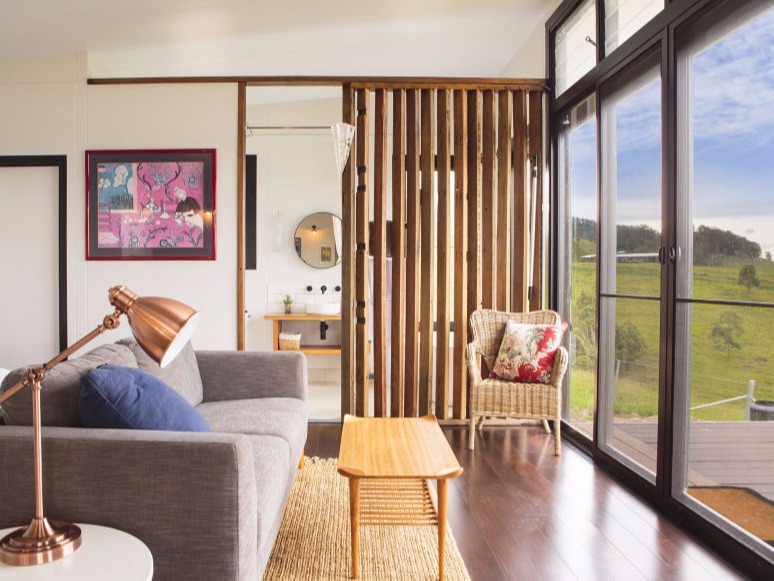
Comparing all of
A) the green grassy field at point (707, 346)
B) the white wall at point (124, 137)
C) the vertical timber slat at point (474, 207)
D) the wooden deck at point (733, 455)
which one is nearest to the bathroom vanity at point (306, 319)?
the white wall at point (124, 137)

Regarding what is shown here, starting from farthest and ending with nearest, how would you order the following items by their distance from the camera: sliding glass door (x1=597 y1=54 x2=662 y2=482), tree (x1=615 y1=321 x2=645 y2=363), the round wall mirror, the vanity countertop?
the round wall mirror, the vanity countertop, tree (x1=615 y1=321 x2=645 y2=363), sliding glass door (x1=597 y1=54 x2=662 y2=482)

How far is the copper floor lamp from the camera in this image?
1.17 meters

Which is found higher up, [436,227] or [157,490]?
[436,227]

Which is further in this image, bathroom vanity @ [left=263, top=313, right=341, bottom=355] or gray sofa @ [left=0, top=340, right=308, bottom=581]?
bathroom vanity @ [left=263, top=313, right=341, bottom=355]

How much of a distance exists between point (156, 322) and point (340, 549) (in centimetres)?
141

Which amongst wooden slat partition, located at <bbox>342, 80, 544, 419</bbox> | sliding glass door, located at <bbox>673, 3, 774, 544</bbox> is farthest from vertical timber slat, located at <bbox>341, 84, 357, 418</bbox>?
sliding glass door, located at <bbox>673, 3, 774, 544</bbox>

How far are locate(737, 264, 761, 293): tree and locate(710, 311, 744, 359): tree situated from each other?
14 centimetres

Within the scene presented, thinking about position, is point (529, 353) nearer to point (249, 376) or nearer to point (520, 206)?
point (520, 206)

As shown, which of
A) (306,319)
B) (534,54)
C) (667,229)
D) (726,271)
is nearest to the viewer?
(726,271)

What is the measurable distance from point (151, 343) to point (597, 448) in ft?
9.49

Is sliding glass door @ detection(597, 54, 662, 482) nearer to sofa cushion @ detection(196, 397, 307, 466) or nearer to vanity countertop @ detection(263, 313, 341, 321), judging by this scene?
sofa cushion @ detection(196, 397, 307, 466)

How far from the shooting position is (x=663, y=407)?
258cm

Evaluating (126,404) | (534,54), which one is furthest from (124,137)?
(534,54)

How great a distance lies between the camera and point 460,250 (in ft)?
13.2
